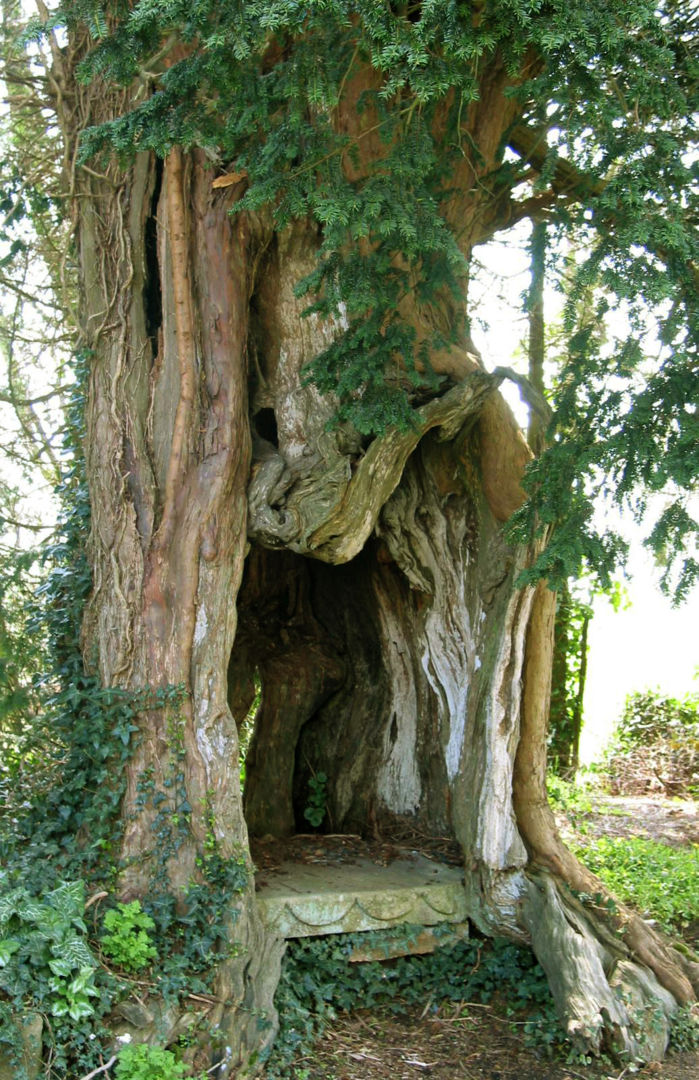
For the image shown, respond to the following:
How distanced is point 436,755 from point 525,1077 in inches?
86.5

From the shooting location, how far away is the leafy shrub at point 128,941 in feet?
14.8

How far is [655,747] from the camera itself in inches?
451

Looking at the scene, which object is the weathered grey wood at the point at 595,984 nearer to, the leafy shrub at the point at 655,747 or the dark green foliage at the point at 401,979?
the dark green foliage at the point at 401,979

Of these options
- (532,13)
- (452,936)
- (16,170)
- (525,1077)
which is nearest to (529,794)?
(452,936)

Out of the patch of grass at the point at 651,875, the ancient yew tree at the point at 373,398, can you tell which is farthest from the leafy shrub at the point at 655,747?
the ancient yew tree at the point at 373,398

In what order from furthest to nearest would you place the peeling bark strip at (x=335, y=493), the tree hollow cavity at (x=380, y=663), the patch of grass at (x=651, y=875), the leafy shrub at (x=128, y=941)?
the patch of grass at (x=651, y=875) → the tree hollow cavity at (x=380, y=663) → the peeling bark strip at (x=335, y=493) → the leafy shrub at (x=128, y=941)

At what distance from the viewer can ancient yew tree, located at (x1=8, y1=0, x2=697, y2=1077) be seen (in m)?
4.21

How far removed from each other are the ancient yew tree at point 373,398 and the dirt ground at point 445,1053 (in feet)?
0.63

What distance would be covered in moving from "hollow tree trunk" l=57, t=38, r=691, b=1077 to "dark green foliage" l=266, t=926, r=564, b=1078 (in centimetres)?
22

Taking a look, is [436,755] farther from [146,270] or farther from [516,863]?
[146,270]

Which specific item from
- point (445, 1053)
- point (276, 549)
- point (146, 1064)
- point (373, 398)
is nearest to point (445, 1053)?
point (445, 1053)

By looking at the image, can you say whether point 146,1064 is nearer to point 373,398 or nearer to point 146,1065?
point 146,1065

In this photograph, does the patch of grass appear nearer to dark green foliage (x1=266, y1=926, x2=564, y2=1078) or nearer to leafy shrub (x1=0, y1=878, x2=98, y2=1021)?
dark green foliage (x1=266, y1=926, x2=564, y2=1078)

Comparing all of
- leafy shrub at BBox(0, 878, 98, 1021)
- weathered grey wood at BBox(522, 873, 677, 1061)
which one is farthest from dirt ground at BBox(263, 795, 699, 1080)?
leafy shrub at BBox(0, 878, 98, 1021)
